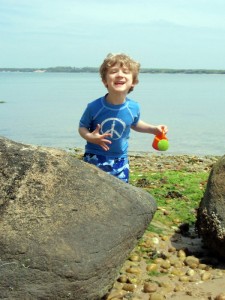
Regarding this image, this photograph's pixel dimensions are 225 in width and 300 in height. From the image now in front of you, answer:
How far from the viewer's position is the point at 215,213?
18.2ft

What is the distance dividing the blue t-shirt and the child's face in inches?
7.6

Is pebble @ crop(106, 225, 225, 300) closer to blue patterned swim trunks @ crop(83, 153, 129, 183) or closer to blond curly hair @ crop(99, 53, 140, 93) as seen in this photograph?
blue patterned swim trunks @ crop(83, 153, 129, 183)

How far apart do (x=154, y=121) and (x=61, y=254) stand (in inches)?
774

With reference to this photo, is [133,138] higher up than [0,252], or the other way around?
[0,252]

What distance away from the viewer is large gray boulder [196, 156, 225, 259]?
5520mm

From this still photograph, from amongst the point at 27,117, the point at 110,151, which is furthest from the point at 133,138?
the point at 110,151

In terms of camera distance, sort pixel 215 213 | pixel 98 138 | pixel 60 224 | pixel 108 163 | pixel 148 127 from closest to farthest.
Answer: pixel 60 224
pixel 98 138
pixel 215 213
pixel 108 163
pixel 148 127

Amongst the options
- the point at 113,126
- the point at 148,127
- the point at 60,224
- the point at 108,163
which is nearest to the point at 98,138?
the point at 113,126

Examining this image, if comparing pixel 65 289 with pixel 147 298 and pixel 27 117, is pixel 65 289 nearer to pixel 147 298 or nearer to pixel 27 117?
pixel 147 298

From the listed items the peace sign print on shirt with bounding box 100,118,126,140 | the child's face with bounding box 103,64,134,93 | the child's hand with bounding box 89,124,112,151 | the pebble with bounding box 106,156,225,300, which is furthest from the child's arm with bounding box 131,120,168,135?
the pebble with bounding box 106,156,225,300

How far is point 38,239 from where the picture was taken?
13.2ft

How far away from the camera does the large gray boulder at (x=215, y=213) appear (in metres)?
5.52

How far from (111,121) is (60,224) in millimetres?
1725

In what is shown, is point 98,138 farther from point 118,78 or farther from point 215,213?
point 215,213
